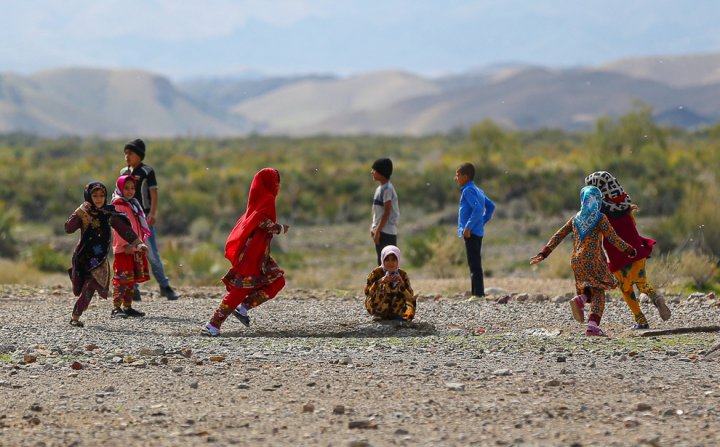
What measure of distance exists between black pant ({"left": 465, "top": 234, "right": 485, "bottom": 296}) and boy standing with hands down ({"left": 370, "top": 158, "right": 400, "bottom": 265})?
104 centimetres

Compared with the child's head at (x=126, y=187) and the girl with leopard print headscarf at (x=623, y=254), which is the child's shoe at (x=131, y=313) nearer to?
the child's head at (x=126, y=187)

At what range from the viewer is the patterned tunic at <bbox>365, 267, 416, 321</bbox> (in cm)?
1089

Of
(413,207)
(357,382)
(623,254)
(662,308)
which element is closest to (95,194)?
(357,382)

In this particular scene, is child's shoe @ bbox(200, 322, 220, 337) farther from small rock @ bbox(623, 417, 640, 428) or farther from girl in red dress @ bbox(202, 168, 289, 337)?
small rock @ bbox(623, 417, 640, 428)

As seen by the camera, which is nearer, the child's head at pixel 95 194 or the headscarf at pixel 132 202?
the child's head at pixel 95 194

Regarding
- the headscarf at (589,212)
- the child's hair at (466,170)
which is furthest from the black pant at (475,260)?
the headscarf at (589,212)

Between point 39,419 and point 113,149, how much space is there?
239 feet

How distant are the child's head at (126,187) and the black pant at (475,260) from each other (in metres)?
3.84

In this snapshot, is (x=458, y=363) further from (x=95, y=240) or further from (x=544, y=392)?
(x=95, y=240)

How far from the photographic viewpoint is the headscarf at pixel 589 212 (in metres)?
10.3

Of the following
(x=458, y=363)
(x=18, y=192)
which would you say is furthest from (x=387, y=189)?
(x=18, y=192)

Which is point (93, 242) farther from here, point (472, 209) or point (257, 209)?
point (472, 209)

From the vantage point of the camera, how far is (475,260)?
13.6 metres

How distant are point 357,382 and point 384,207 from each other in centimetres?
483
